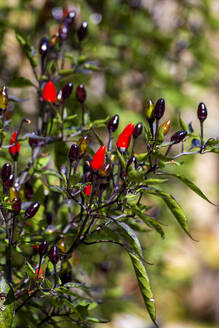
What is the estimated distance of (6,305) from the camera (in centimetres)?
85

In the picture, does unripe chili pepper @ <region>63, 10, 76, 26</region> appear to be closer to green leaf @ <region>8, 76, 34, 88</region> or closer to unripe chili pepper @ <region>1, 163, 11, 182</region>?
green leaf @ <region>8, 76, 34, 88</region>

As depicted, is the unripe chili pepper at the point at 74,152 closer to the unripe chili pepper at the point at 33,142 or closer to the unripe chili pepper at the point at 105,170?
the unripe chili pepper at the point at 105,170

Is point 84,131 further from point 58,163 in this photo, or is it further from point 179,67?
point 179,67

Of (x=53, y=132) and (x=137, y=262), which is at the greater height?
(x=53, y=132)

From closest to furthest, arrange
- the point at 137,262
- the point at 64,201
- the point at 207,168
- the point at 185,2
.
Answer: the point at 137,262, the point at 64,201, the point at 185,2, the point at 207,168

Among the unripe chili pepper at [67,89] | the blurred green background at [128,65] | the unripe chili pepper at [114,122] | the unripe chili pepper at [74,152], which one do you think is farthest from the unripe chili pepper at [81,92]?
the blurred green background at [128,65]

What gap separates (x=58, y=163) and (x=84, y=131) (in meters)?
0.11

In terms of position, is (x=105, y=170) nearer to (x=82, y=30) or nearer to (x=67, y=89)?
(x=67, y=89)

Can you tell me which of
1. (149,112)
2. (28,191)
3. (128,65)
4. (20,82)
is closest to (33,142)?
(28,191)

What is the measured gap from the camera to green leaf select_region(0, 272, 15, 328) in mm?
834

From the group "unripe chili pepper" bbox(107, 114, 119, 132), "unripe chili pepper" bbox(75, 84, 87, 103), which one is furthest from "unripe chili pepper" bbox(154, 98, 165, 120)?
"unripe chili pepper" bbox(75, 84, 87, 103)

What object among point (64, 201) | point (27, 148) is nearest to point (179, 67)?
point (27, 148)

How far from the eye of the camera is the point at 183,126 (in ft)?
3.02

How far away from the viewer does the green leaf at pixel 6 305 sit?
0.83 meters
